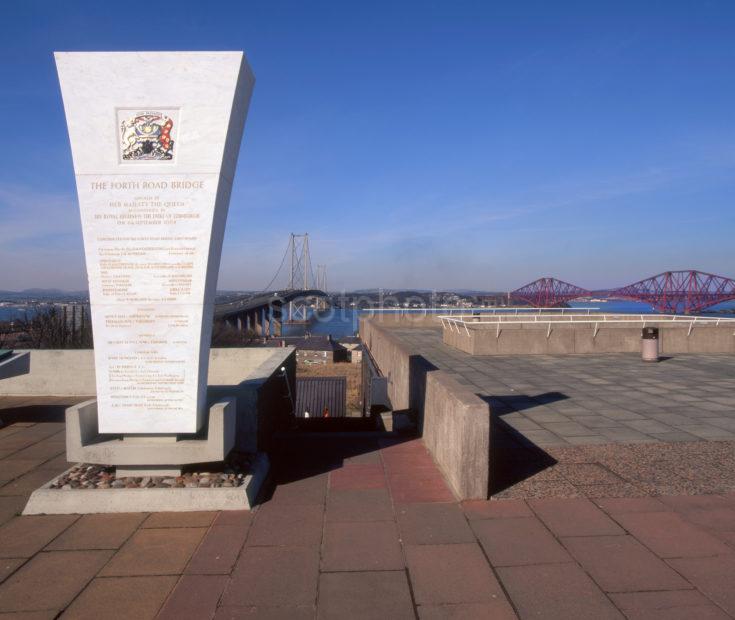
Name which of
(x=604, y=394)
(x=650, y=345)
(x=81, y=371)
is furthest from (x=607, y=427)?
(x=81, y=371)

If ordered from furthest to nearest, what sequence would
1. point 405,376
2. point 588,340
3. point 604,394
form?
point 588,340 → point 604,394 → point 405,376

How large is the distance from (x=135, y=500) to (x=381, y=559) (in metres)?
1.78

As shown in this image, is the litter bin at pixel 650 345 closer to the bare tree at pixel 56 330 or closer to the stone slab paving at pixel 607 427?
the stone slab paving at pixel 607 427

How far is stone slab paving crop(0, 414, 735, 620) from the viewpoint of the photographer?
264cm

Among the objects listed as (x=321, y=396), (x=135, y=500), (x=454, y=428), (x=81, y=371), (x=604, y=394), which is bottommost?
(x=321, y=396)

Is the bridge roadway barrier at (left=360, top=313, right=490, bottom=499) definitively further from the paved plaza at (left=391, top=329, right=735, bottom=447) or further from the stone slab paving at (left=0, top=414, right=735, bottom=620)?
the paved plaza at (left=391, top=329, right=735, bottom=447)

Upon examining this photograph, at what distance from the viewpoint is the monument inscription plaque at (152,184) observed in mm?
3818

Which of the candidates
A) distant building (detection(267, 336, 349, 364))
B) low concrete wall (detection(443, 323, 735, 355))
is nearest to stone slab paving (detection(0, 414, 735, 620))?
low concrete wall (detection(443, 323, 735, 355))

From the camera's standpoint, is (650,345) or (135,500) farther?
(650,345)

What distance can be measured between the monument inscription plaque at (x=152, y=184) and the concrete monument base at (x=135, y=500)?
2.12 feet

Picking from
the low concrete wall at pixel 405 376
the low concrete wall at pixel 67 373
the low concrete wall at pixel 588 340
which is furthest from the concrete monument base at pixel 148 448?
the low concrete wall at pixel 588 340

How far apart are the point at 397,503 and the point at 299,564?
1.04 meters

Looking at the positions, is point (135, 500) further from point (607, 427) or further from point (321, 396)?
point (321, 396)

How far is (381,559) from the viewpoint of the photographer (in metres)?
3.09
